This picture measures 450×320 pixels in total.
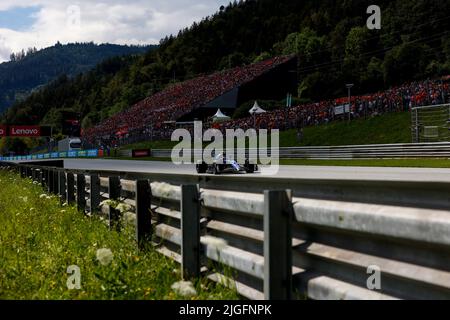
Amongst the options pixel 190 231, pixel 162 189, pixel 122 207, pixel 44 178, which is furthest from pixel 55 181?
pixel 190 231

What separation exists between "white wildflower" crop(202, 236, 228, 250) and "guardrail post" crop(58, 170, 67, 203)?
807 cm

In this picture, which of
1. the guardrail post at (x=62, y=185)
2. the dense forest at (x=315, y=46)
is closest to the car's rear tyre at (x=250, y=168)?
the guardrail post at (x=62, y=185)

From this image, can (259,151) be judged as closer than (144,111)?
Yes

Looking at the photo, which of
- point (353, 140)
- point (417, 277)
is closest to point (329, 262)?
point (417, 277)

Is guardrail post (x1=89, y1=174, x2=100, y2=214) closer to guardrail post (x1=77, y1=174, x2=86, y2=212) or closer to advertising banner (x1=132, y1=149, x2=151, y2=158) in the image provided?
guardrail post (x1=77, y1=174, x2=86, y2=212)

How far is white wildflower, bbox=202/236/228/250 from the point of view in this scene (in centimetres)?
409

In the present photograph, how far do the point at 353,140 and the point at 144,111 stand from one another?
199 feet

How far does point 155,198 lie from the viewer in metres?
5.97

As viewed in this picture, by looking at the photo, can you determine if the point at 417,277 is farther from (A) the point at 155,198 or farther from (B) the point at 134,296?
(A) the point at 155,198

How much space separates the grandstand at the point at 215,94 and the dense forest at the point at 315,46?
381 cm

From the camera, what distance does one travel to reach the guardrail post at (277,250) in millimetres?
3248

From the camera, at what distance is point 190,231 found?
455 cm

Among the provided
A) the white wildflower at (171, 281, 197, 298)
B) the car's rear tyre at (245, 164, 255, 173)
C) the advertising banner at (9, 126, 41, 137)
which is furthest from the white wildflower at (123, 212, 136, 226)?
the advertising banner at (9, 126, 41, 137)
